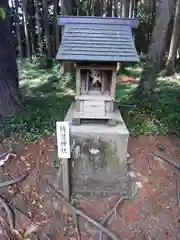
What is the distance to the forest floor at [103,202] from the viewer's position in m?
3.58

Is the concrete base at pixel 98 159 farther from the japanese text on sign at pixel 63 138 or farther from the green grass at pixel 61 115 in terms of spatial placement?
the green grass at pixel 61 115

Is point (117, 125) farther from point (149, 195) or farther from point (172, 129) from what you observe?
point (172, 129)

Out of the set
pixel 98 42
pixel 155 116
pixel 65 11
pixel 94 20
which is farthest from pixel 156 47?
pixel 65 11

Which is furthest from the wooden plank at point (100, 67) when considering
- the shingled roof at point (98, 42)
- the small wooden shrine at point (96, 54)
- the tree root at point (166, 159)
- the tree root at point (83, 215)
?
the tree root at point (83, 215)

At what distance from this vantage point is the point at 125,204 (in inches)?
155

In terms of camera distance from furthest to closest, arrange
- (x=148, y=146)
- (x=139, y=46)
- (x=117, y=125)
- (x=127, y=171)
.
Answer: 1. (x=139, y=46)
2. (x=148, y=146)
3. (x=127, y=171)
4. (x=117, y=125)

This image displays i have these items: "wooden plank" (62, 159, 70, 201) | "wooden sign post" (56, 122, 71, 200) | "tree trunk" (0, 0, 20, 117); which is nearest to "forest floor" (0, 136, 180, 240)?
"wooden plank" (62, 159, 70, 201)

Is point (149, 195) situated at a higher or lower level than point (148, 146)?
lower

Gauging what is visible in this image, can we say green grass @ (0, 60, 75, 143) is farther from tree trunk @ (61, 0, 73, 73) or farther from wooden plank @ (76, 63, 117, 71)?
wooden plank @ (76, 63, 117, 71)

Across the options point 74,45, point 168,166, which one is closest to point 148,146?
point 168,166

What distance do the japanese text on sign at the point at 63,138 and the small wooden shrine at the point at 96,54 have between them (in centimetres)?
54

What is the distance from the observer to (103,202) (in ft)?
13.1

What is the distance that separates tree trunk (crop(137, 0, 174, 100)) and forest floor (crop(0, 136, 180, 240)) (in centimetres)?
166

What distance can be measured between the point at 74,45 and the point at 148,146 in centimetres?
271
